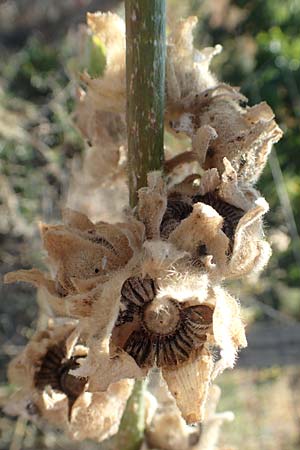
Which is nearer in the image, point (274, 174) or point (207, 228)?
point (207, 228)

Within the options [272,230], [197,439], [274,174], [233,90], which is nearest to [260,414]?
[272,230]

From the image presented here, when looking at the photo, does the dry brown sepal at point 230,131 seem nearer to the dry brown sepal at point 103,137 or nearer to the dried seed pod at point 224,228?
the dried seed pod at point 224,228

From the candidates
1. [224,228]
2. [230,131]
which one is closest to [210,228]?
[224,228]

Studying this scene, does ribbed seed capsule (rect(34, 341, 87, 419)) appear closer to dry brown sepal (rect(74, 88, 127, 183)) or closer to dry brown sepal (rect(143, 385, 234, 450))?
dry brown sepal (rect(143, 385, 234, 450))

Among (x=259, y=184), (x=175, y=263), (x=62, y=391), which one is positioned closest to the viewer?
(x=175, y=263)

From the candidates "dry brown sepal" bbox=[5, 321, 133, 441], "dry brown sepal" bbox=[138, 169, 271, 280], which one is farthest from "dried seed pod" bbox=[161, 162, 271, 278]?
"dry brown sepal" bbox=[5, 321, 133, 441]

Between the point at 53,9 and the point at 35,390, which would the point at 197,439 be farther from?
the point at 53,9

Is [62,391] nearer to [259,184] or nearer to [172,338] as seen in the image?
[172,338]

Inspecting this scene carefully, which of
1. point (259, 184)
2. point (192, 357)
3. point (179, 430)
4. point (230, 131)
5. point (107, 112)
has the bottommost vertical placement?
point (179, 430)
